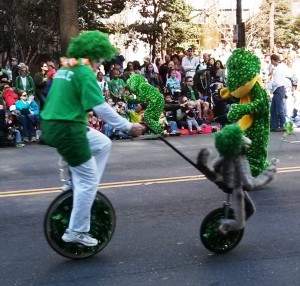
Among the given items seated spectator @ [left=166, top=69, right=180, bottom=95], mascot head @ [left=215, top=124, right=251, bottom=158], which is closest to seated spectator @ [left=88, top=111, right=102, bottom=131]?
seated spectator @ [left=166, top=69, right=180, bottom=95]

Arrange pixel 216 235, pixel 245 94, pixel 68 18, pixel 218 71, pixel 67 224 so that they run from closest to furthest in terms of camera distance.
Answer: pixel 67 224, pixel 216 235, pixel 245 94, pixel 68 18, pixel 218 71

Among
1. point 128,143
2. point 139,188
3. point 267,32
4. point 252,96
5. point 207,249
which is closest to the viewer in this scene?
point 207,249

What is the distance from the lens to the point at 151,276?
5141mm

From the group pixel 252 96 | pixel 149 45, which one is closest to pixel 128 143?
pixel 252 96

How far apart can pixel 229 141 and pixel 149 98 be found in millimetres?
8655

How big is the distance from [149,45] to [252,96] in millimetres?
23001

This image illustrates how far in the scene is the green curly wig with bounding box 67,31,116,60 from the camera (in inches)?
204

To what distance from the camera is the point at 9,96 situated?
14531 mm

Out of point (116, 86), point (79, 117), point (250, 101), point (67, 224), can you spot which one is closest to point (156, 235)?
point (67, 224)

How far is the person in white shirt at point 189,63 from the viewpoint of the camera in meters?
19.9

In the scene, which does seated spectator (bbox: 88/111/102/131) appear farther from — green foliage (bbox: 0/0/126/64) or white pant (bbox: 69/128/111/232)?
white pant (bbox: 69/128/111/232)

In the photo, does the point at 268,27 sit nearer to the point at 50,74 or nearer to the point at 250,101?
the point at 50,74

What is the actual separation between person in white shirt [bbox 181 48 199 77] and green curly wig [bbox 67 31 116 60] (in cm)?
1465

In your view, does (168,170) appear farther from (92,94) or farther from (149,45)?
(149,45)
